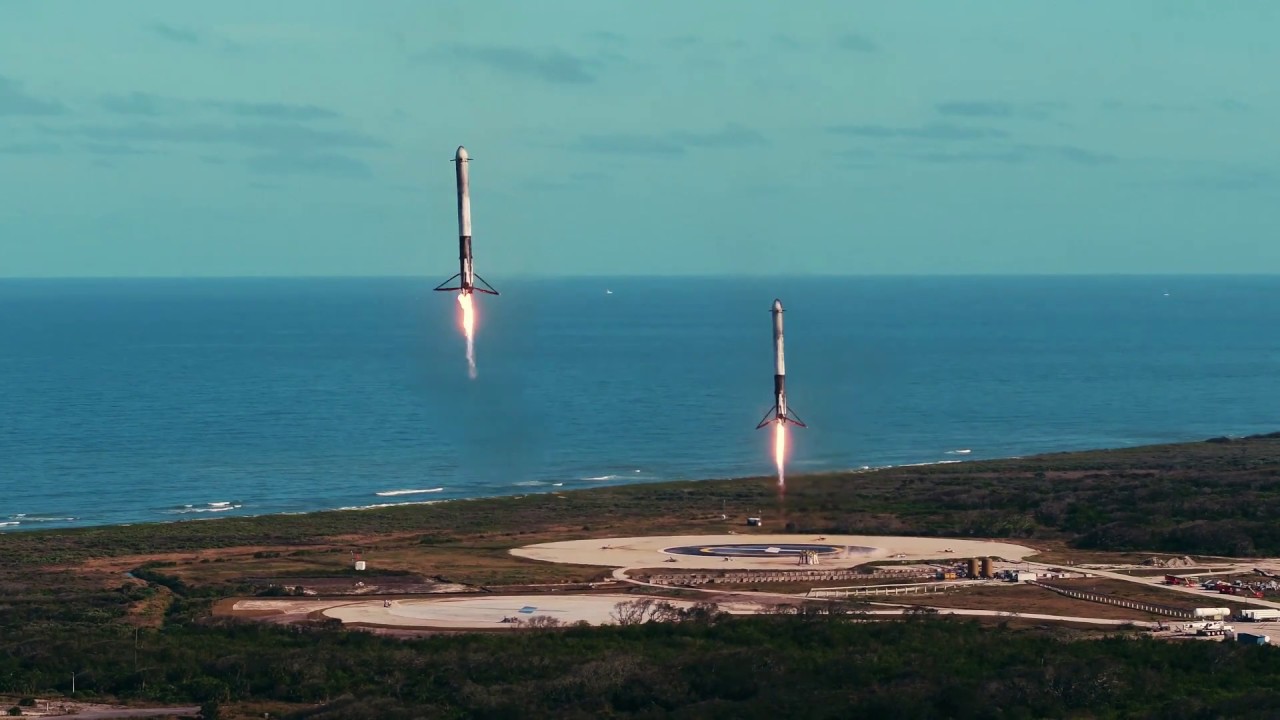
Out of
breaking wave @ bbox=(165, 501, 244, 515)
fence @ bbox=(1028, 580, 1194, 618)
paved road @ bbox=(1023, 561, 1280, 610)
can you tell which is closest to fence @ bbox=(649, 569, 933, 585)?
fence @ bbox=(1028, 580, 1194, 618)

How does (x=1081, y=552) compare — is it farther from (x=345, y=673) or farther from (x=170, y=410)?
(x=170, y=410)

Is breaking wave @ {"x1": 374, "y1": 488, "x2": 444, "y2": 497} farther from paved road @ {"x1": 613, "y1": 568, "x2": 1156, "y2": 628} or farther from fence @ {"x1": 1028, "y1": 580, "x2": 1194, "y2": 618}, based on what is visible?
fence @ {"x1": 1028, "y1": 580, "x2": 1194, "y2": 618}

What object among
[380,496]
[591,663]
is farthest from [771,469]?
[591,663]

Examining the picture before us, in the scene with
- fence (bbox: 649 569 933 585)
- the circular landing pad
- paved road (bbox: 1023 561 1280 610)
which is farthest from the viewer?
the circular landing pad

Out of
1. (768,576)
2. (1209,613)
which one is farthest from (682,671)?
(1209,613)

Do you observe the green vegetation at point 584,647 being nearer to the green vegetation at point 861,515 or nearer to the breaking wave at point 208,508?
the green vegetation at point 861,515

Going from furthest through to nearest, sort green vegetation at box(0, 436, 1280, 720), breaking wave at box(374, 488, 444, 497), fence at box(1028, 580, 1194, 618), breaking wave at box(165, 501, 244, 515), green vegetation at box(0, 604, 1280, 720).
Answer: breaking wave at box(374, 488, 444, 497) → breaking wave at box(165, 501, 244, 515) → fence at box(1028, 580, 1194, 618) → green vegetation at box(0, 436, 1280, 720) → green vegetation at box(0, 604, 1280, 720)

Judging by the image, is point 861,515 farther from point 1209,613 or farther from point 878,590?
point 1209,613

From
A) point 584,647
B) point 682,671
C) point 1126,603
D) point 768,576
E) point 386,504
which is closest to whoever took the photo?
point 682,671

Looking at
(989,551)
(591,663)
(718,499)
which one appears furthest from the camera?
(718,499)
